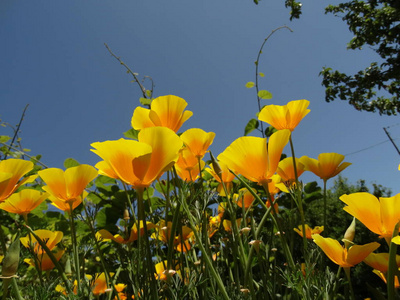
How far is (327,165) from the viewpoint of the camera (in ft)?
3.06

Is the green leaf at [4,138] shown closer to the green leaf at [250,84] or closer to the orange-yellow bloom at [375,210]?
the green leaf at [250,84]

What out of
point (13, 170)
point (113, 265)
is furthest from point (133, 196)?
point (13, 170)

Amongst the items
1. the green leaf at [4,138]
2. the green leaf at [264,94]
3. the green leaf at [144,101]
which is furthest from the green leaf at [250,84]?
the green leaf at [4,138]

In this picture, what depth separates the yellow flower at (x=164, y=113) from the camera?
80 cm

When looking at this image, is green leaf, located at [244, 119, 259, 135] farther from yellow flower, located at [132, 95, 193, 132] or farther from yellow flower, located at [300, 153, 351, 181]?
yellow flower, located at [132, 95, 193, 132]

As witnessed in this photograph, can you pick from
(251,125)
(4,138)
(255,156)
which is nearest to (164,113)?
(255,156)

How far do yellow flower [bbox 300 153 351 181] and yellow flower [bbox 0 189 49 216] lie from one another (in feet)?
2.63

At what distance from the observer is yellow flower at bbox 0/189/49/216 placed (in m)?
0.80

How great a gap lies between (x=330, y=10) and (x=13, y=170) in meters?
11.8

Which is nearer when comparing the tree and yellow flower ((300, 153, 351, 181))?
yellow flower ((300, 153, 351, 181))

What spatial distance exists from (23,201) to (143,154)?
1.60 feet

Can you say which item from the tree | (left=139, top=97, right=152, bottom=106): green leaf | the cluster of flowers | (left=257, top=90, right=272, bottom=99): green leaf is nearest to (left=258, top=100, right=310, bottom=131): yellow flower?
the cluster of flowers

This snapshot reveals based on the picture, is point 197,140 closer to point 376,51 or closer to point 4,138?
point 4,138

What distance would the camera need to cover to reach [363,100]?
425 inches
